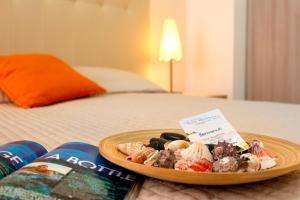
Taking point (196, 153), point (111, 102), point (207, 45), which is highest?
point (207, 45)

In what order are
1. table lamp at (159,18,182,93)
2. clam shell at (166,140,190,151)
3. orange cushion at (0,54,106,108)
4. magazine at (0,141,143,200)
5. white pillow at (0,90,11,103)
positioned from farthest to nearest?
table lamp at (159,18,182,93), white pillow at (0,90,11,103), orange cushion at (0,54,106,108), clam shell at (166,140,190,151), magazine at (0,141,143,200)

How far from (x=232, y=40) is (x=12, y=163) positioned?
7.87 feet

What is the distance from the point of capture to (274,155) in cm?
56

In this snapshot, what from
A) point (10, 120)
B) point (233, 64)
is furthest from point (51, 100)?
point (233, 64)

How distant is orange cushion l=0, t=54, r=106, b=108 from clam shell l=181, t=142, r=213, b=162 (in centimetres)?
113

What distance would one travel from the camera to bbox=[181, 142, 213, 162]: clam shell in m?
0.48

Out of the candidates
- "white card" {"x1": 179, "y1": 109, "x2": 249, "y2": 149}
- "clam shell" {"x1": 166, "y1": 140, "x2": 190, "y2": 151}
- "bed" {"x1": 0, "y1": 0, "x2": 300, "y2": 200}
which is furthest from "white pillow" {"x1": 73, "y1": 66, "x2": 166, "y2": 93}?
"clam shell" {"x1": 166, "y1": 140, "x2": 190, "y2": 151}

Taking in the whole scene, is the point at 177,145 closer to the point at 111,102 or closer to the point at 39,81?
the point at 111,102

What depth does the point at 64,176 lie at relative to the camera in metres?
0.46

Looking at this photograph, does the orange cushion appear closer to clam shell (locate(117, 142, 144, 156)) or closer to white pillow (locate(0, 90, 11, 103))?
white pillow (locate(0, 90, 11, 103))

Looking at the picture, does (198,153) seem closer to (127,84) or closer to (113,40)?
(127,84)

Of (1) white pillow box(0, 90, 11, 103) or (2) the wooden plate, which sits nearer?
(2) the wooden plate

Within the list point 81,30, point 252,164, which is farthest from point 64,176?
point 81,30

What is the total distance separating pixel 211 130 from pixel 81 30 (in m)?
1.81
